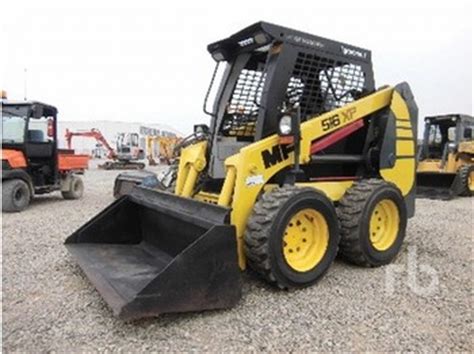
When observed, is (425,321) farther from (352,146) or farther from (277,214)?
(352,146)

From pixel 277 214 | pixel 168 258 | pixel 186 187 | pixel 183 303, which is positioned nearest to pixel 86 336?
pixel 183 303

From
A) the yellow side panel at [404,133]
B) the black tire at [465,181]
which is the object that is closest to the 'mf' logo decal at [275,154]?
the yellow side panel at [404,133]

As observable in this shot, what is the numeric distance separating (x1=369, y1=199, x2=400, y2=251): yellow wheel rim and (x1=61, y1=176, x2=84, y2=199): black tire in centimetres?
804

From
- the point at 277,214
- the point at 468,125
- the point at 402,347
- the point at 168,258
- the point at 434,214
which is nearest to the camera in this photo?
the point at 402,347

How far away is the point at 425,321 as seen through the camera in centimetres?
313

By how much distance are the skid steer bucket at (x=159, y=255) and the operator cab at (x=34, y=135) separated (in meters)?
5.42

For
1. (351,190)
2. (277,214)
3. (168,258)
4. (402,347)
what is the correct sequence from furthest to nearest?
(351,190)
(168,258)
(277,214)
(402,347)

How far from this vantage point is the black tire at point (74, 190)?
34.3 ft

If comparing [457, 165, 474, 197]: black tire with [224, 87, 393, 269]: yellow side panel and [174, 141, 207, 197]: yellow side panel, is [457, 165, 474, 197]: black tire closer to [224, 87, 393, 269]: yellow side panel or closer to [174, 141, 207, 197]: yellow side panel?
[224, 87, 393, 269]: yellow side panel

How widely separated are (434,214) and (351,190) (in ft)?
15.3

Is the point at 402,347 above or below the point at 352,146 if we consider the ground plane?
below

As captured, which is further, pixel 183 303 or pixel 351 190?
pixel 351 190

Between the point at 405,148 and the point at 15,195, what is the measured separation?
23.2 feet

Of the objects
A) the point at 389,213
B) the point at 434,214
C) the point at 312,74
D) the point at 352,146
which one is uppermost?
the point at 312,74
